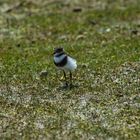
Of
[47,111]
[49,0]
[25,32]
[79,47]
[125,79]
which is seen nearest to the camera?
[47,111]

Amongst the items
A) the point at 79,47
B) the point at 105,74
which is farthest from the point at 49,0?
the point at 105,74

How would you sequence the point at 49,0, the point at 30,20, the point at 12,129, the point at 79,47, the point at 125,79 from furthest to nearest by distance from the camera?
the point at 49,0 → the point at 30,20 → the point at 79,47 → the point at 125,79 → the point at 12,129

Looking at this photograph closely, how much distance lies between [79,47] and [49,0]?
1272 centimetres

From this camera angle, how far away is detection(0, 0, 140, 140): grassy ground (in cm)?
2244

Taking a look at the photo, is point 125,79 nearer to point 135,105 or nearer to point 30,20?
point 135,105

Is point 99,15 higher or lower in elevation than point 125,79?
lower

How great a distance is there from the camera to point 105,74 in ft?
94.1

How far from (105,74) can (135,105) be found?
469 cm

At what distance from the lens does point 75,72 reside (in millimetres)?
29438

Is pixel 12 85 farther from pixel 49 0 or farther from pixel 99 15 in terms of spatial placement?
pixel 49 0

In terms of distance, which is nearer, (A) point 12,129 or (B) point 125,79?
(A) point 12,129

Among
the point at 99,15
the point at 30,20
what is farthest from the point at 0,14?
the point at 99,15

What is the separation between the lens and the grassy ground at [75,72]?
22.4 m

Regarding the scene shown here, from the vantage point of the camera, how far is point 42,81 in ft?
92.7
